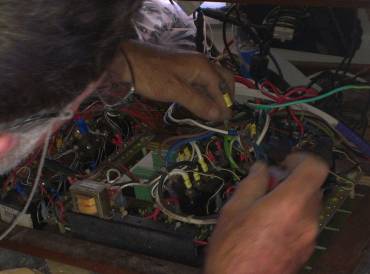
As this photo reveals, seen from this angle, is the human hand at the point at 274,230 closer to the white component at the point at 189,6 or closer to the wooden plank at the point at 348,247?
the wooden plank at the point at 348,247

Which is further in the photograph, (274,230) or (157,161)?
(157,161)

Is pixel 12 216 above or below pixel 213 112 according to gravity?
below

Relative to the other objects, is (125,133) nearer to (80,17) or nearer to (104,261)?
(104,261)

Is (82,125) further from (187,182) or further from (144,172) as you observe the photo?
(187,182)

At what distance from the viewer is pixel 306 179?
64 centimetres

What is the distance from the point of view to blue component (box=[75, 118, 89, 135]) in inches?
41.9

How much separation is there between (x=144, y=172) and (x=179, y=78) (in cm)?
17

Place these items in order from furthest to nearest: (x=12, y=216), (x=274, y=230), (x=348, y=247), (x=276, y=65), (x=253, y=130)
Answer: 1. (x=276, y=65)
2. (x=12, y=216)
3. (x=253, y=130)
4. (x=348, y=247)
5. (x=274, y=230)

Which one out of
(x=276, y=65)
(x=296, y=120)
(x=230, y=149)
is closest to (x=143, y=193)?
(x=230, y=149)

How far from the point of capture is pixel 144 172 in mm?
972

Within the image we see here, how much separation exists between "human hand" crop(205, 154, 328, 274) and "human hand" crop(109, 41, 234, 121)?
261 mm

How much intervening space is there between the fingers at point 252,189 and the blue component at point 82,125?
0.46m

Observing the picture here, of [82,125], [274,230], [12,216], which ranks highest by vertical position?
[274,230]

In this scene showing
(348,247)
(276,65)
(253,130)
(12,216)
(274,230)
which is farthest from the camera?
(276,65)
